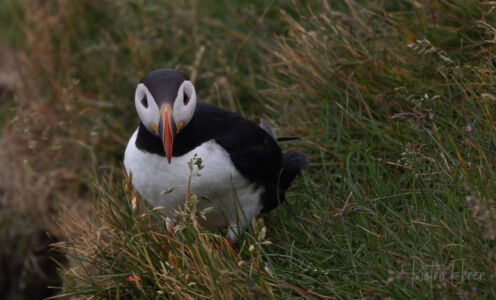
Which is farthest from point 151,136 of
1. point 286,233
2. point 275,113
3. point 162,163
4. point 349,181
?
point 275,113

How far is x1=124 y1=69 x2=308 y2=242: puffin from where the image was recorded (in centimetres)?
266

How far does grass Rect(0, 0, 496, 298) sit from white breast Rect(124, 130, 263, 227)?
0.47 ft

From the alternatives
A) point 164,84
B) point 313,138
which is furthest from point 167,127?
point 313,138

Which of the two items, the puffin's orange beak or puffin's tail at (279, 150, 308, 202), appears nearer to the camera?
the puffin's orange beak

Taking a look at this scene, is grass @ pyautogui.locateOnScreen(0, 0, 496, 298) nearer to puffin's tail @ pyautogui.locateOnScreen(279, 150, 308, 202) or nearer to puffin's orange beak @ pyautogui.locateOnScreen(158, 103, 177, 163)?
puffin's tail @ pyautogui.locateOnScreen(279, 150, 308, 202)

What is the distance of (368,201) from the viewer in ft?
9.12

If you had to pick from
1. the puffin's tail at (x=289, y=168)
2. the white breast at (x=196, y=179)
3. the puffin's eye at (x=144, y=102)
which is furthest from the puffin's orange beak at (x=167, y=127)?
the puffin's tail at (x=289, y=168)

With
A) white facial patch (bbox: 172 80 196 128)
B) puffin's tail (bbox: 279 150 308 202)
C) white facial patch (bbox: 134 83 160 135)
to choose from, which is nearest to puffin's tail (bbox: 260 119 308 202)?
puffin's tail (bbox: 279 150 308 202)

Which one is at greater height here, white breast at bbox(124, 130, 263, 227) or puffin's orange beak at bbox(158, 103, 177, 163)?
puffin's orange beak at bbox(158, 103, 177, 163)

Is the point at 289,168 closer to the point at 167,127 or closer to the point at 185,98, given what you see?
the point at 185,98

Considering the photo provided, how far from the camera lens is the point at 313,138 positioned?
375 cm

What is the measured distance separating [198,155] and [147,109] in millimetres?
345

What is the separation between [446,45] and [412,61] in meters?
0.23

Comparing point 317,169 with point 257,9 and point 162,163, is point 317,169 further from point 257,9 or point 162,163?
point 257,9
